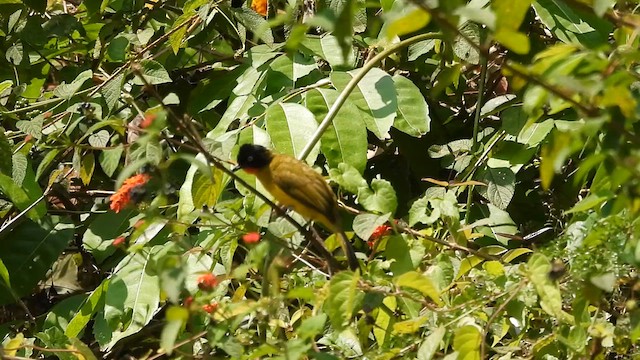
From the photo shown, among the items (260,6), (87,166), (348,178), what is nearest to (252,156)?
(348,178)

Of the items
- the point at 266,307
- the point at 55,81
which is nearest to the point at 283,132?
the point at 266,307

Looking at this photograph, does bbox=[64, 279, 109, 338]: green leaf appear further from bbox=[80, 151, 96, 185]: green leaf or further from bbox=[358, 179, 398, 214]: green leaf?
bbox=[358, 179, 398, 214]: green leaf

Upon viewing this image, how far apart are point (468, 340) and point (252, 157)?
2.82 feet

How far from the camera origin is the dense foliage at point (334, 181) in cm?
165

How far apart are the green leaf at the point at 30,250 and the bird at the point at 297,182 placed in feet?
3.76

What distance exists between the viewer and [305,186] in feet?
8.85

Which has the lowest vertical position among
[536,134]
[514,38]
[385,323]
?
[385,323]

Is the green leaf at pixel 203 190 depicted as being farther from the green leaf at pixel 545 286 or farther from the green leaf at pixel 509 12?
the green leaf at pixel 509 12

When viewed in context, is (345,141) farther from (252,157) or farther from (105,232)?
(105,232)

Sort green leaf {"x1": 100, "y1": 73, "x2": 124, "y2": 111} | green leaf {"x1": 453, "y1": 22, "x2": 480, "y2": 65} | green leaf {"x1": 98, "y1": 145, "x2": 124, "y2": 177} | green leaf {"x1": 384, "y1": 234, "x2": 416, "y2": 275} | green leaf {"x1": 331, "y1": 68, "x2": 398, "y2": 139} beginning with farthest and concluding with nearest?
green leaf {"x1": 100, "y1": 73, "x2": 124, "y2": 111}
green leaf {"x1": 453, "y1": 22, "x2": 480, "y2": 65}
green leaf {"x1": 331, "y1": 68, "x2": 398, "y2": 139}
green leaf {"x1": 384, "y1": 234, "x2": 416, "y2": 275}
green leaf {"x1": 98, "y1": 145, "x2": 124, "y2": 177}

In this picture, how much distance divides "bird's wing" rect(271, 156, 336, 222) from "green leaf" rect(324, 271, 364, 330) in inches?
26.1

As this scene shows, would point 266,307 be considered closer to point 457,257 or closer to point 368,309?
point 368,309

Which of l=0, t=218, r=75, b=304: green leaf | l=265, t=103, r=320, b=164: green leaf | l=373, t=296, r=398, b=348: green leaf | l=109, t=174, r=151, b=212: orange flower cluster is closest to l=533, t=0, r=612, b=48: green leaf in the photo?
l=265, t=103, r=320, b=164: green leaf

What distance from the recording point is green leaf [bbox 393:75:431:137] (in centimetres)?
290
